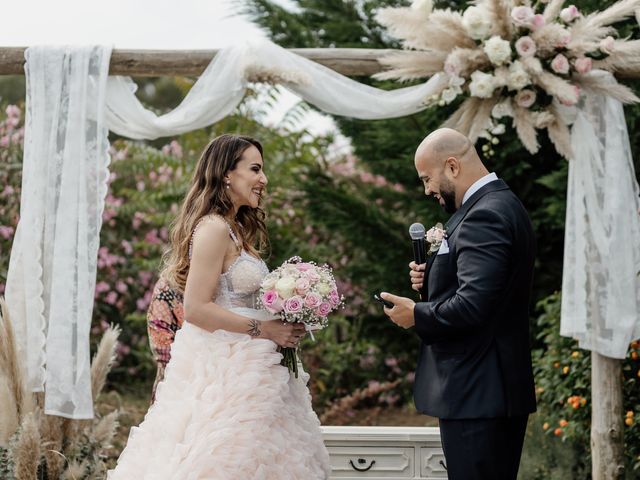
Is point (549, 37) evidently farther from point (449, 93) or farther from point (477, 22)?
point (449, 93)

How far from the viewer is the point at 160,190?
28.0 feet

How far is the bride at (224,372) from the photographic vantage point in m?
3.42

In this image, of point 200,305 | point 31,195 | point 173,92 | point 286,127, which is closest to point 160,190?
point 286,127

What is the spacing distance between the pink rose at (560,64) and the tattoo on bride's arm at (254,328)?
2.32 meters

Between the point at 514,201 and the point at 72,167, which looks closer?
the point at 514,201

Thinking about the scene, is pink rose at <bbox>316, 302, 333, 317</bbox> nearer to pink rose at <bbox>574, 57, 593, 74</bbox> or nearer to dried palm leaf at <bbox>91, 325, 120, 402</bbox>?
dried palm leaf at <bbox>91, 325, 120, 402</bbox>

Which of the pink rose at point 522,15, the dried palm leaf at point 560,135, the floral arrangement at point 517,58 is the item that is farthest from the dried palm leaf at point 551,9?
the dried palm leaf at point 560,135

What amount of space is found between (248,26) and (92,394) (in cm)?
409

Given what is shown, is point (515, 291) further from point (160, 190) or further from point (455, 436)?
point (160, 190)

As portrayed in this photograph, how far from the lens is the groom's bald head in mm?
3340

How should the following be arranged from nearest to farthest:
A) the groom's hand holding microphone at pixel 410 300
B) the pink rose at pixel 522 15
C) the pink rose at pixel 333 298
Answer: the groom's hand holding microphone at pixel 410 300
the pink rose at pixel 333 298
the pink rose at pixel 522 15

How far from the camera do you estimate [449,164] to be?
3352 millimetres

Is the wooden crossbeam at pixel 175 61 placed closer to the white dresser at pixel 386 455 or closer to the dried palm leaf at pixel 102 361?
the dried palm leaf at pixel 102 361

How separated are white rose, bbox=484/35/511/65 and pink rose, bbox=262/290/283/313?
2115mm
